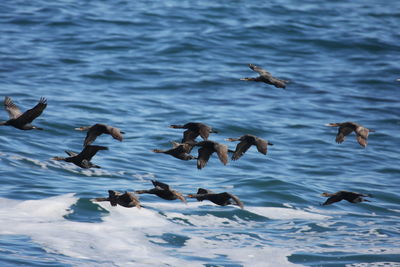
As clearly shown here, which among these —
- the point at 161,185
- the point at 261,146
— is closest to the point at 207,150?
the point at 261,146

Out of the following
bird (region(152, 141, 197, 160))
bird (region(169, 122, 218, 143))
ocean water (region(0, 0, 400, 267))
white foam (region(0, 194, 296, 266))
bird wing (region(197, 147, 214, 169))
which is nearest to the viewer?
bird wing (region(197, 147, 214, 169))

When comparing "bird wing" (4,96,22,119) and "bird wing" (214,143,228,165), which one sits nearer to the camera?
"bird wing" (214,143,228,165)

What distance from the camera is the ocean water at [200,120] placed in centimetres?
2220

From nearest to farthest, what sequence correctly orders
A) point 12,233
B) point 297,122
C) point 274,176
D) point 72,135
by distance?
point 12,233
point 274,176
point 72,135
point 297,122

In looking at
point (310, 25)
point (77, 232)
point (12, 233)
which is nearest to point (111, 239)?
point (77, 232)

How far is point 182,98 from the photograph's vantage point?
33531mm

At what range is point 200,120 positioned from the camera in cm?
3048

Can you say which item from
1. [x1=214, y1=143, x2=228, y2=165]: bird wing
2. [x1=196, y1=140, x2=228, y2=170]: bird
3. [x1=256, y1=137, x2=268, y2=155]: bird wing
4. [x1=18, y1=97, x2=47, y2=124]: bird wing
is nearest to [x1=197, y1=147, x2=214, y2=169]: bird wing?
[x1=196, y1=140, x2=228, y2=170]: bird

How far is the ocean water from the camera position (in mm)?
22203

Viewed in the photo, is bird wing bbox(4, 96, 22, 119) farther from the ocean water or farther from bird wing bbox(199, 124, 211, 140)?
bird wing bbox(199, 124, 211, 140)

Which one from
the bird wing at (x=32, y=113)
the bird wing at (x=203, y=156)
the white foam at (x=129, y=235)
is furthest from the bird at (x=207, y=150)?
the white foam at (x=129, y=235)

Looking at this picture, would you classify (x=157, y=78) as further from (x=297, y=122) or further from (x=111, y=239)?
(x=111, y=239)

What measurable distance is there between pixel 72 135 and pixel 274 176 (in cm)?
693

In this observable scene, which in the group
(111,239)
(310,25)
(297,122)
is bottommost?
(111,239)
